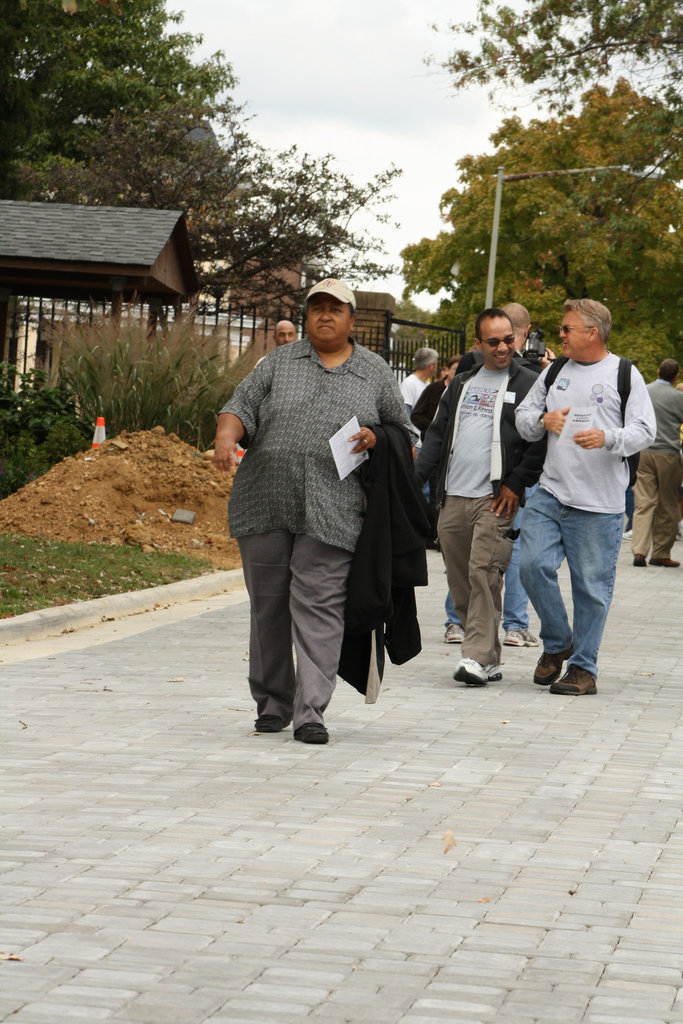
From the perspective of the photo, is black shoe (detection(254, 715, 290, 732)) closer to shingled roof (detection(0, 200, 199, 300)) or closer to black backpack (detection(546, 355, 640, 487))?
black backpack (detection(546, 355, 640, 487))

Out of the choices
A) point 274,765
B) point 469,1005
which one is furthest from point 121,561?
point 469,1005

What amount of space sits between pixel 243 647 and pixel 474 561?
6.22 ft

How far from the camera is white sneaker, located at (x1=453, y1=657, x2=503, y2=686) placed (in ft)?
28.1

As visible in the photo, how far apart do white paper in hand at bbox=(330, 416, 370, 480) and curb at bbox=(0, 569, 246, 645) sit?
145 inches

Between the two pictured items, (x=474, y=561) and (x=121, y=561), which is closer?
(x=474, y=561)

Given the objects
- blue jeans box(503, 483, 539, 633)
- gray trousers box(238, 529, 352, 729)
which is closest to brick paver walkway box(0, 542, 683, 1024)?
gray trousers box(238, 529, 352, 729)

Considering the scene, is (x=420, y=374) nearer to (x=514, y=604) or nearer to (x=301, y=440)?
(x=514, y=604)

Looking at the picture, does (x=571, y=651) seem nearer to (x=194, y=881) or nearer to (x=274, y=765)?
(x=274, y=765)

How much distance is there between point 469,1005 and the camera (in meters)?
3.70

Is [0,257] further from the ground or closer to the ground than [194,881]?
further from the ground

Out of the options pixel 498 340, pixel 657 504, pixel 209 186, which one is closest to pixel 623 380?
pixel 498 340

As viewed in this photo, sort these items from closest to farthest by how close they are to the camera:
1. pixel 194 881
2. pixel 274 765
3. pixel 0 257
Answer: pixel 194 881 → pixel 274 765 → pixel 0 257

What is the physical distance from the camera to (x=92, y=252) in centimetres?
2230

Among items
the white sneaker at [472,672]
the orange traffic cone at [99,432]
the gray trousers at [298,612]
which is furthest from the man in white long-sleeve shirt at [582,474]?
the orange traffic cone at [99,432]
